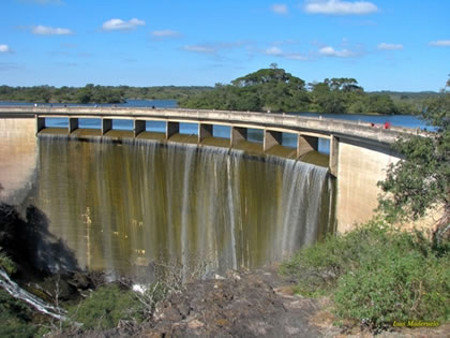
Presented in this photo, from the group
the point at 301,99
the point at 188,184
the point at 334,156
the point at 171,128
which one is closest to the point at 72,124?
the point at 171,128

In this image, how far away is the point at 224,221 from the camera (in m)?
24.0

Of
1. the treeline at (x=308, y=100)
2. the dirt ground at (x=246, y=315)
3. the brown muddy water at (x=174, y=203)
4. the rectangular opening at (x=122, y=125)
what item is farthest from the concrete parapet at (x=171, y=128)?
the treeline at (x=308, y=100)

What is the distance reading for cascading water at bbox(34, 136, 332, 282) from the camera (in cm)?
2098

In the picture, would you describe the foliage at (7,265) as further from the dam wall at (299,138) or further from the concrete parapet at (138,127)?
the concrete parapet at (138,127)

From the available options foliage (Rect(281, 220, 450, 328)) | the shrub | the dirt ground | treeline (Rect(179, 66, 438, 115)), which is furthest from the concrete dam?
treeline (Rect(179, 66, 438, 115))

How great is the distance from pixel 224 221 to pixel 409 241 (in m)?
12.1

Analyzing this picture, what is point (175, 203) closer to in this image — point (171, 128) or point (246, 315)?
point (171, 128)

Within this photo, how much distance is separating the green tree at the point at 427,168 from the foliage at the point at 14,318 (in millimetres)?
11438

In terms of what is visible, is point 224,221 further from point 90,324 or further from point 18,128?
point 18,128

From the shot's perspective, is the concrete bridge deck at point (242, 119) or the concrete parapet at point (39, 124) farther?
the concrete parapet at point (39, 124)

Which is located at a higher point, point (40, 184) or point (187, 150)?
point (187, 150)

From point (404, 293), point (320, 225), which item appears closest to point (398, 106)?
point (320, 225)

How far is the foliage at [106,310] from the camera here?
51.6ft

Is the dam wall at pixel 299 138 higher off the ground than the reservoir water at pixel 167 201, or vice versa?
the dam wall at pixel 299 138
